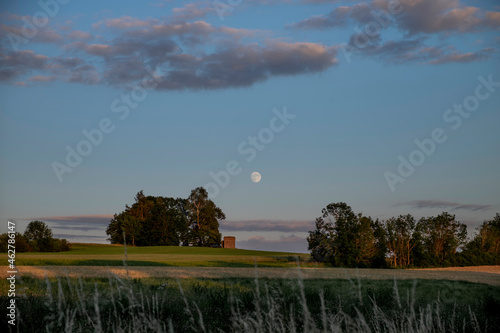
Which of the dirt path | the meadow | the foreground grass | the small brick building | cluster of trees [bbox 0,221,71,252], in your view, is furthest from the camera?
the small brick building

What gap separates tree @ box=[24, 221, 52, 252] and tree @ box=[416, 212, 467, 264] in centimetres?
4772

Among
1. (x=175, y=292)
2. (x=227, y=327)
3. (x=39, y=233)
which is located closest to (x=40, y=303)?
(x=175, y=292)

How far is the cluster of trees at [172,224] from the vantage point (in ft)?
229

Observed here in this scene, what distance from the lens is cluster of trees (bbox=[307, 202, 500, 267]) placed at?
29844 mm

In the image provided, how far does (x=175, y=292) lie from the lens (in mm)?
12836

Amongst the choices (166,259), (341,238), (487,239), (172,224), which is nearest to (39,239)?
(172,224)

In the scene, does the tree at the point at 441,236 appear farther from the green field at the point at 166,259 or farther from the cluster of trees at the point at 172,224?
the cluster of trees at the point at 172,224

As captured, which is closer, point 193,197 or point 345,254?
point 345,254

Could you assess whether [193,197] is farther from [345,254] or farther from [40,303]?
[40,303]

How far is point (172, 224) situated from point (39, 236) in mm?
17969

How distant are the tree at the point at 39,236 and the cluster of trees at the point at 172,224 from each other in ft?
32.8

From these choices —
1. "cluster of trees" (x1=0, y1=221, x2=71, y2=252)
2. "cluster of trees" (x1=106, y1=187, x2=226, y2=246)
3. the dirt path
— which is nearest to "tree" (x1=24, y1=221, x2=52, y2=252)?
"cluster of trees" (x1=0, y1=221, x2=71, y2=252)

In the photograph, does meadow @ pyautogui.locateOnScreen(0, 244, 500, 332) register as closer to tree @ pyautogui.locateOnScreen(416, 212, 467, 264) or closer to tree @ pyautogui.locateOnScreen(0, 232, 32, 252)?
tree @ pyautogui.locateOnScreen(416, 212, 467, 264)

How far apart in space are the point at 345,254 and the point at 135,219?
47430mm
